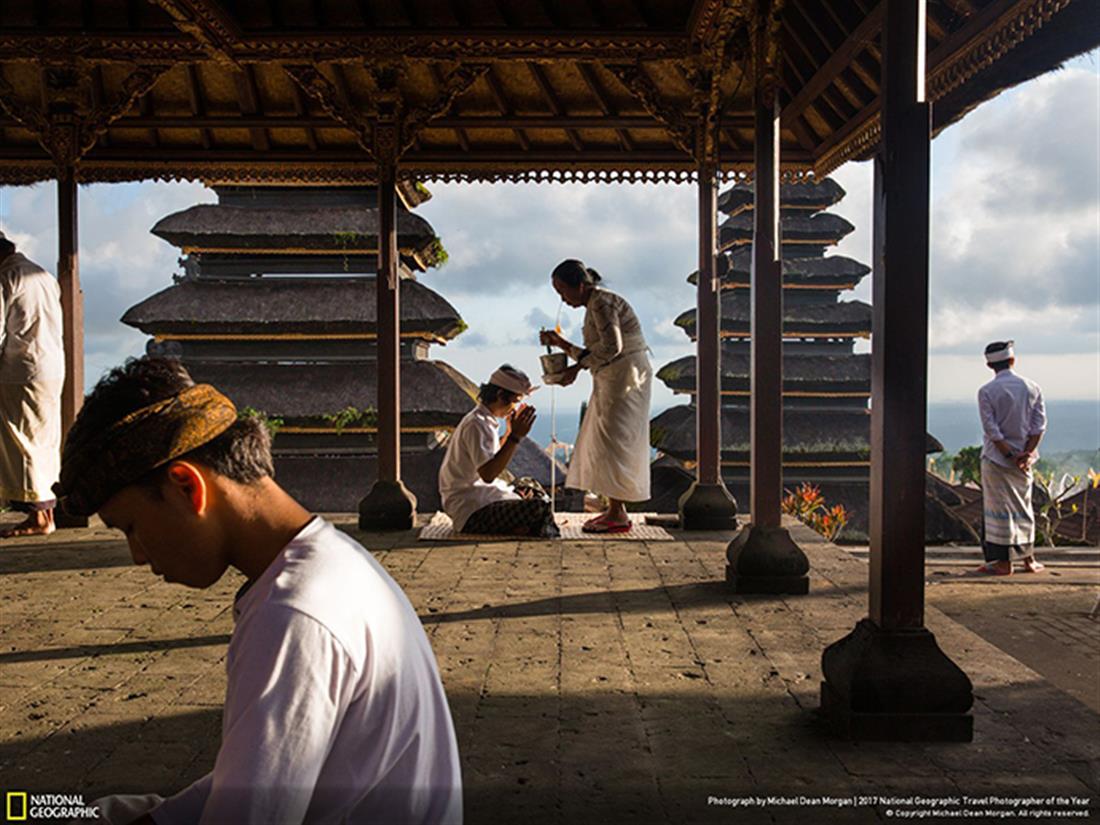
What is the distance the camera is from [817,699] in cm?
396

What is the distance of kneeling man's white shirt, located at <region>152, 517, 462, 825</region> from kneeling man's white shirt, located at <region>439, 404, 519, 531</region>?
6.36 m

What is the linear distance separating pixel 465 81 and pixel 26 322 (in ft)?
13.1

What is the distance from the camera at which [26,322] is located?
8.06 m

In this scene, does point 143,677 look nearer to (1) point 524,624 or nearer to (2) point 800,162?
(1) point 524,624

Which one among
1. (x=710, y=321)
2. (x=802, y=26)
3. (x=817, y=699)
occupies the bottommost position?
(x=817, y=699)

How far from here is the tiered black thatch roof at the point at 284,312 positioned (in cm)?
1769

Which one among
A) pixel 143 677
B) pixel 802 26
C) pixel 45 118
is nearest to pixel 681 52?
pixel 802 26

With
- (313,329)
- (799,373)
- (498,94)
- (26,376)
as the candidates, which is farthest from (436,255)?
(26,376)

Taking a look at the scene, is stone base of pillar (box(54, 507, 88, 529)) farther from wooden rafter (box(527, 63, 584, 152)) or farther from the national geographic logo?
the national geographic logo

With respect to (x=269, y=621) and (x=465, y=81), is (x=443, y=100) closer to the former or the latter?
(x=465, y=81)

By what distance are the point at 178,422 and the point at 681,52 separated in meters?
7.32

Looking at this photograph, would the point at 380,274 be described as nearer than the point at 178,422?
No

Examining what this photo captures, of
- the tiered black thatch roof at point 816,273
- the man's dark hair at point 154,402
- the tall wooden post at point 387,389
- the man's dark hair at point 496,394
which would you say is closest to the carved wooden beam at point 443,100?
the tall wooden post at point 387,389

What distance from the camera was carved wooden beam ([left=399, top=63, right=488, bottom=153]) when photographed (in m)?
8.33
